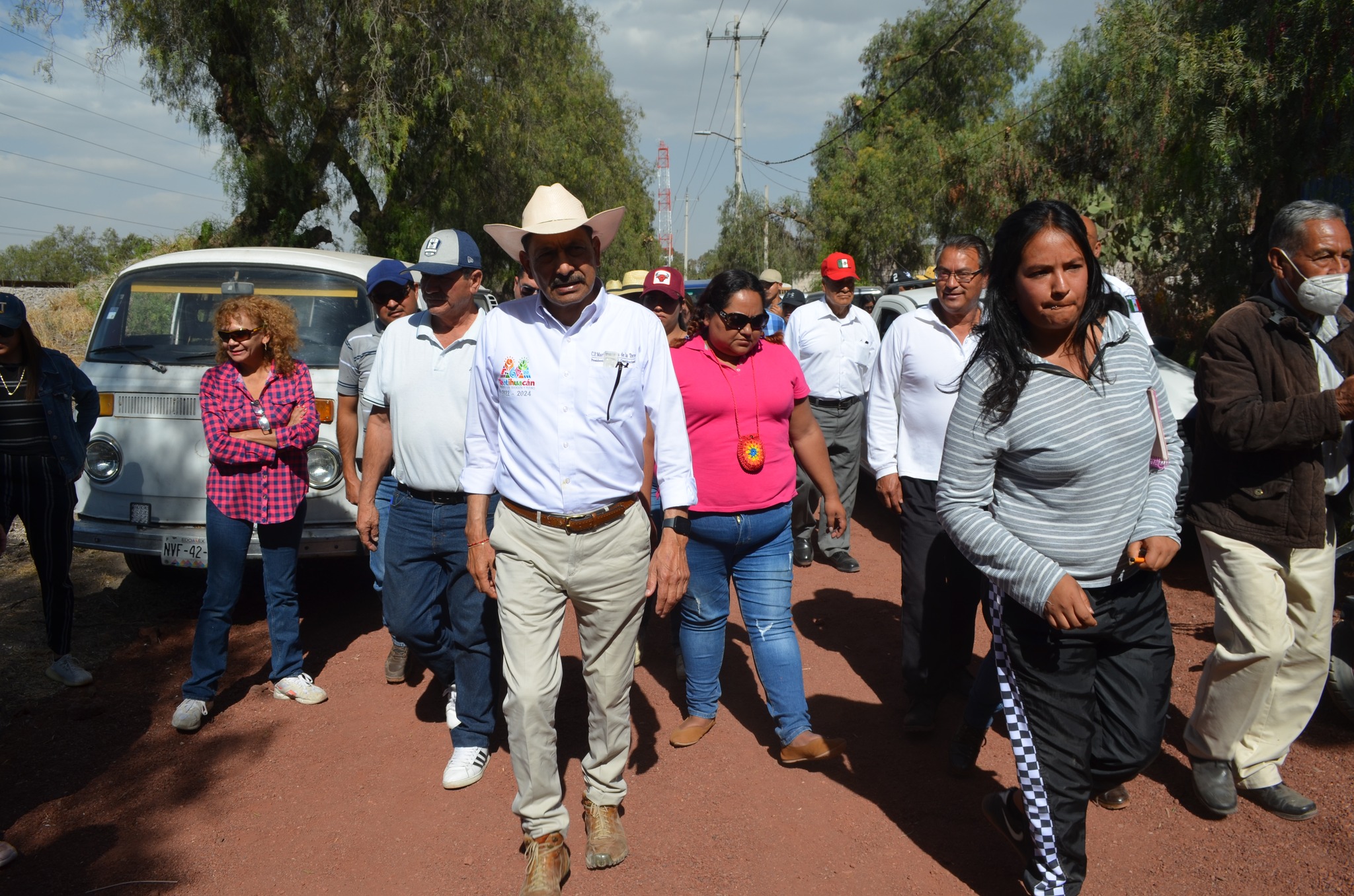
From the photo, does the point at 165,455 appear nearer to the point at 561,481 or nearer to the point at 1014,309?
the point at 561,481

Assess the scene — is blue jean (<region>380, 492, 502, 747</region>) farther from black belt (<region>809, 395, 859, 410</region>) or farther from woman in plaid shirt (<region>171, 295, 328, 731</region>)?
black belt (<region>809, 395, 859, 410</region>)

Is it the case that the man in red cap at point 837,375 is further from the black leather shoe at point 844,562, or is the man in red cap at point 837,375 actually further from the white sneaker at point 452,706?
the white sneaker at point 452,706

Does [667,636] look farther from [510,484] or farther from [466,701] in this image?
[510,484]

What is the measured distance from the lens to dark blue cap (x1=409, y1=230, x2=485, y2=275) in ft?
14.1

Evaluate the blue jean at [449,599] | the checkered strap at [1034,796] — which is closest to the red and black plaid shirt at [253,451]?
the blue jean at [449,599]

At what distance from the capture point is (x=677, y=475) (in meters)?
3.51

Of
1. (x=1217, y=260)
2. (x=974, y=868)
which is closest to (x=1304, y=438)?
(x=974, y=868)

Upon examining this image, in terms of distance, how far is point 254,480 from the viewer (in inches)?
191

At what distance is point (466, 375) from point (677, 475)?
128cm

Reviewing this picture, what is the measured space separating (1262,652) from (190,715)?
4.69m

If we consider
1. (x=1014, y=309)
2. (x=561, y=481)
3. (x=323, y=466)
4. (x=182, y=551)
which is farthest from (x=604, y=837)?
(x=182, y=551)

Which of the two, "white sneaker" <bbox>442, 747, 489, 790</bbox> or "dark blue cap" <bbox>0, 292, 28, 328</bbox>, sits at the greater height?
"dark blue cap" <bbox>0, 292, 28, 328</bbox>

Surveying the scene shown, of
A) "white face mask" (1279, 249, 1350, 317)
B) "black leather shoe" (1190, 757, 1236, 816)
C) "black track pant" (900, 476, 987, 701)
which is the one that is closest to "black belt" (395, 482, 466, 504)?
"black track pant" (900, 476, 987, 701)

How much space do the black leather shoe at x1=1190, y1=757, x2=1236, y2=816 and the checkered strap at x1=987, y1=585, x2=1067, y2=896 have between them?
1259mm
